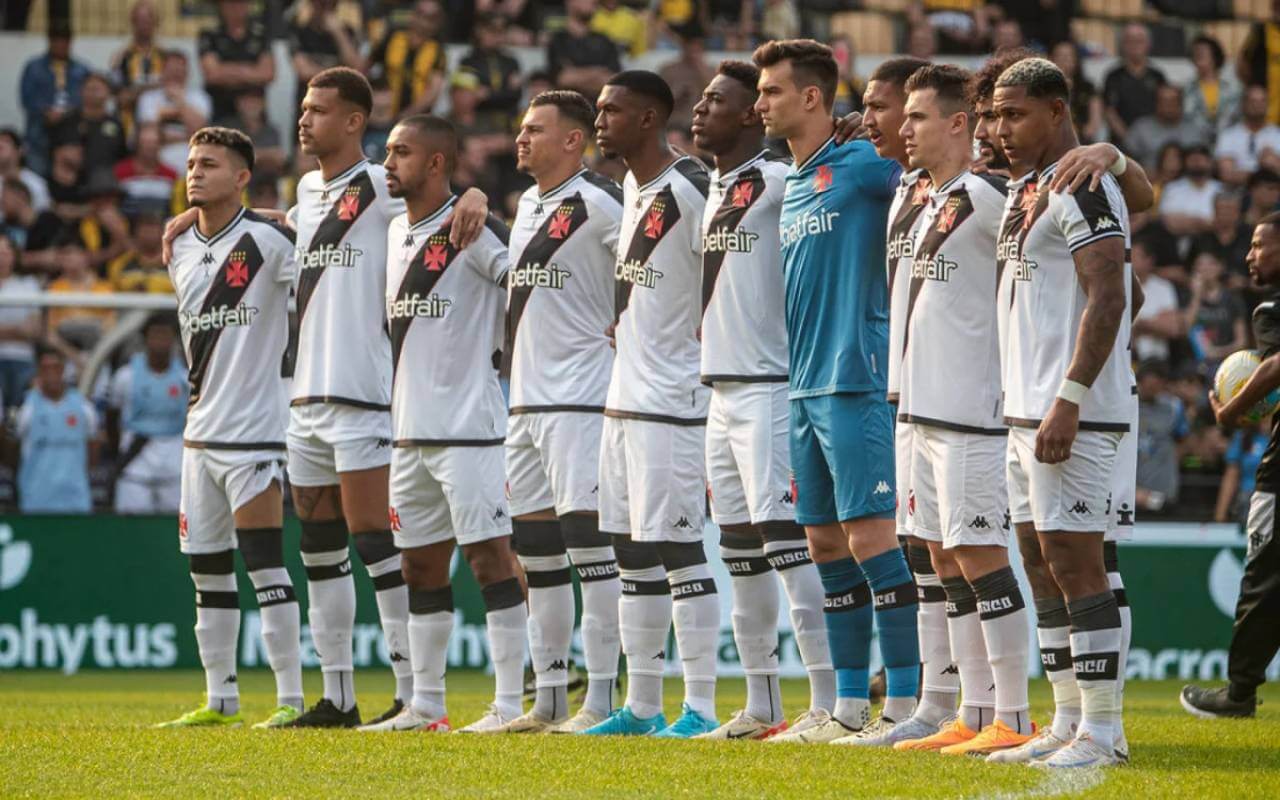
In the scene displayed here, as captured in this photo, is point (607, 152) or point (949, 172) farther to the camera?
point (607, 152)

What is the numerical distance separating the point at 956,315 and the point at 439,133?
128 inches

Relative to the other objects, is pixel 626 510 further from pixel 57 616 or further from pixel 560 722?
pixel 57 616

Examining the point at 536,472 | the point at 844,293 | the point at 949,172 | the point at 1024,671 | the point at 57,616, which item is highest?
the point at 949,172

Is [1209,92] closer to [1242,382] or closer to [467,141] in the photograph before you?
[467,141]

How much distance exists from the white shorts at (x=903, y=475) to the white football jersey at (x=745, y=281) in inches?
33.6

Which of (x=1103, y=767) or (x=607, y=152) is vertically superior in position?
(x=607, y=152)

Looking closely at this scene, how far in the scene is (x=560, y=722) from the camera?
991cm

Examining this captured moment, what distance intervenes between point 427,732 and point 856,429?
263 cm

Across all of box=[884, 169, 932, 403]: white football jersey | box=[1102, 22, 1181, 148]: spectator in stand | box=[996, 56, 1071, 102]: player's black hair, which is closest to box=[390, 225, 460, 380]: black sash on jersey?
box=[884, 169, 932, 403]: white football jersey

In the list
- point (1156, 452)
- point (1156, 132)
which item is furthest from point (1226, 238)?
point (1156, 452)

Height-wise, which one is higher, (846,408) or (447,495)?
(846,408)

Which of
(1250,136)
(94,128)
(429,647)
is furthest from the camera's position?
(1250,136)

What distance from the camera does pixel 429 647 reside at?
1010cm

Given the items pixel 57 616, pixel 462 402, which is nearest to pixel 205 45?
pixel 57 616
